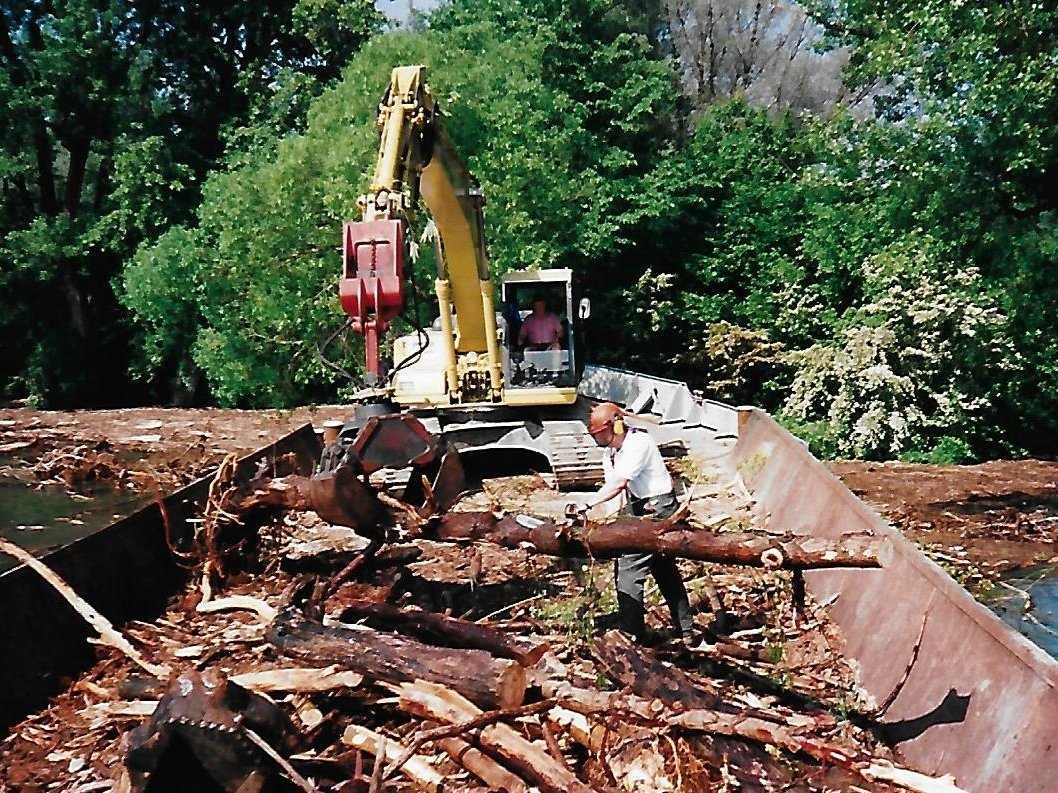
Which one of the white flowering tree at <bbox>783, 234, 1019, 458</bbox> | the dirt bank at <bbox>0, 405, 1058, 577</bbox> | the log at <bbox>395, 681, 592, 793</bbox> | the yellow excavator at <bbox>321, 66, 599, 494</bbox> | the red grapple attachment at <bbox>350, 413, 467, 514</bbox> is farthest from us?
the white flowering tree at <bbox>783, 234, 1019, 458</bbox>

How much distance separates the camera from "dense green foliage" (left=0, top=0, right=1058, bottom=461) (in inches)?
594

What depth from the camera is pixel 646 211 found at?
24.1m

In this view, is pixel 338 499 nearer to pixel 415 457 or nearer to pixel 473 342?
pixel 415 457

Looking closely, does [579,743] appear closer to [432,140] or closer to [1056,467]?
[432,140]

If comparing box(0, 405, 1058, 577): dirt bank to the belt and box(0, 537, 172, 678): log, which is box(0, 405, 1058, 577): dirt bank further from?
box(0, 537, 172, 678): log

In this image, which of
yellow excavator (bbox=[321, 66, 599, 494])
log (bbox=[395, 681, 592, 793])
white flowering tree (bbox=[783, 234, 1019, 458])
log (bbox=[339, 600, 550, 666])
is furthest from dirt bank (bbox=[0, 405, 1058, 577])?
log (bbox=[395, 681, 592, 793])

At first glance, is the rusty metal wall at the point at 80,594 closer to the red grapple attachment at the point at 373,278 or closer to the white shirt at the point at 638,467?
the red grapple attachment at the point at 373,278

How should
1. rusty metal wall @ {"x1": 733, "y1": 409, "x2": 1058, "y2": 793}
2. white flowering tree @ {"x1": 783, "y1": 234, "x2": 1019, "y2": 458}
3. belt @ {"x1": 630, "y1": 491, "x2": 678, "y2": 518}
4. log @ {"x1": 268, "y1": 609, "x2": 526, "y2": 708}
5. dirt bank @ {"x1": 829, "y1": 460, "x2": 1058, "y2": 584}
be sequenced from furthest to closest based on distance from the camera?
white flowering tree @ {"x1": 783, "y1": 234, "x2": 1019, "y2": 458} < dirt bank @ {"x1": 829, "y1": 460, "x2": 1058, "y2": 584} < belt @ {"x1": 630, "y1": 491, "x2": 678, "y2": 518} < log @ {"x1": 268, "y1": 609, "x2": 526, "y2": 708} < rusty metal wall @ {"x1": 733, "y1": 409, "x2": 1058, "y2": 793}

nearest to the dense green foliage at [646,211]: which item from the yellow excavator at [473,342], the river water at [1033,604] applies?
the yellow excavator at [473,342]

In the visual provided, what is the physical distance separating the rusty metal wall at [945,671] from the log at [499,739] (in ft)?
5.55

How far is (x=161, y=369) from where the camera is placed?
1084 inches

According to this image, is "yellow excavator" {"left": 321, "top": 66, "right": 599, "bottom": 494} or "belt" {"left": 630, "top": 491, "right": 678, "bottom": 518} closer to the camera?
"belt" {"left": 630, "top": 491, "right": 678, "bottom": 518}

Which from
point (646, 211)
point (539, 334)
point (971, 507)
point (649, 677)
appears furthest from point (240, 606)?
point (646, 211)

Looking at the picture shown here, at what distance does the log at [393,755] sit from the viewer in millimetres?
4262
